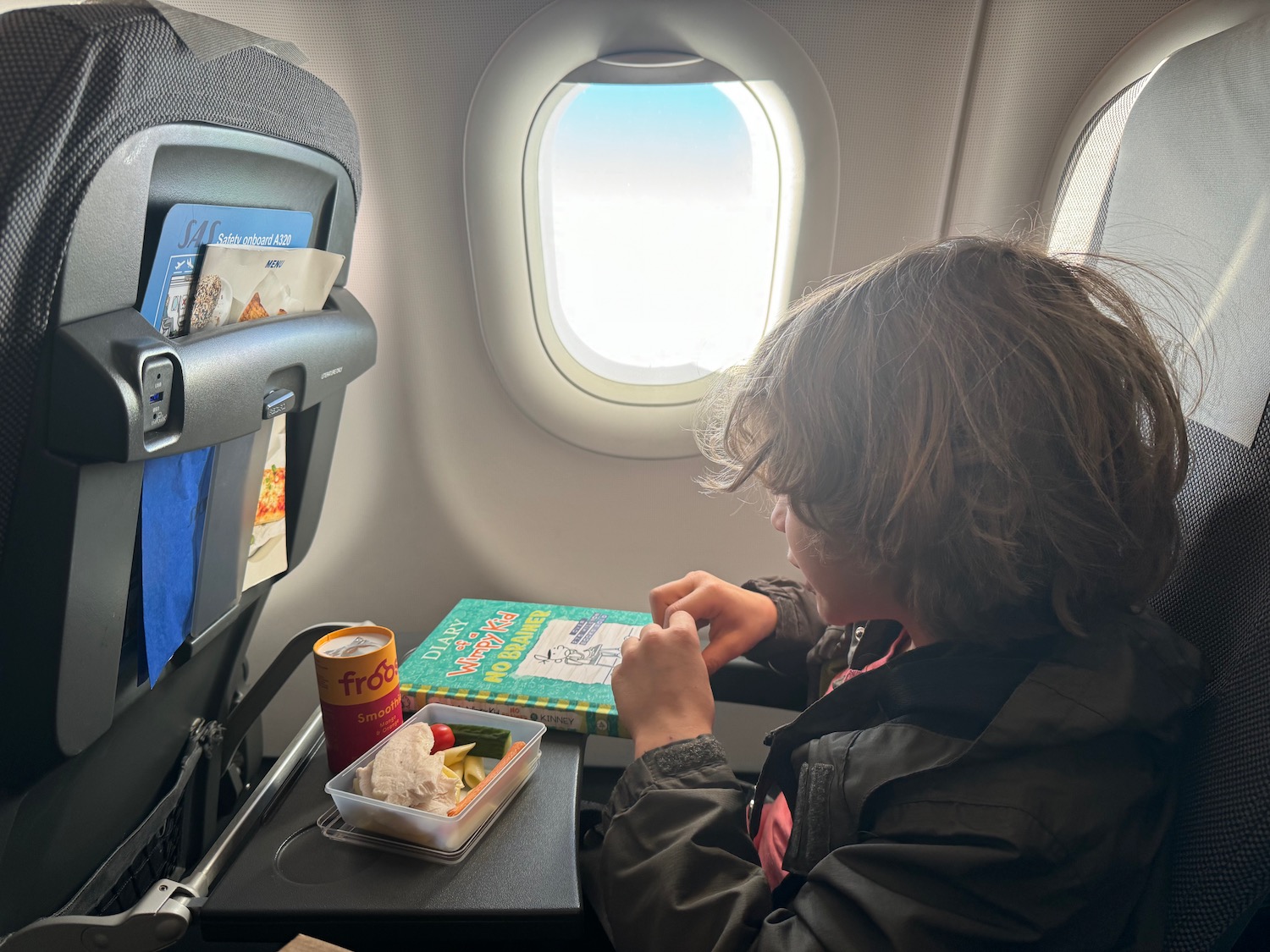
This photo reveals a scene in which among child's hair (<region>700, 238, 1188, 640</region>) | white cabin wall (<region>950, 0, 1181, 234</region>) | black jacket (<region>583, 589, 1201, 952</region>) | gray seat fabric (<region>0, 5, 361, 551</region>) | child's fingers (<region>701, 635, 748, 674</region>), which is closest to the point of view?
gray seat fabric (<region>0, 5, 361, 551</region>)

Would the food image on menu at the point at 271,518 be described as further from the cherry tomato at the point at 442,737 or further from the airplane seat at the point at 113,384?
the cherry tomato at the point at 442,737

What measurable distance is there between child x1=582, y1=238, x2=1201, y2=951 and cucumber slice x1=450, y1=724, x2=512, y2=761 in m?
0.14

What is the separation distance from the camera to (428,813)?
2.61 ft

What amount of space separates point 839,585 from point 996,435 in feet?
0.77

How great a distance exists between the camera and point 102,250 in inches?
24.1

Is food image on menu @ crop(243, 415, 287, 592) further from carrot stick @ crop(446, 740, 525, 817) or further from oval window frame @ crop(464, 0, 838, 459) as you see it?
oval window frame @ crop(464, 0, 838, 459)

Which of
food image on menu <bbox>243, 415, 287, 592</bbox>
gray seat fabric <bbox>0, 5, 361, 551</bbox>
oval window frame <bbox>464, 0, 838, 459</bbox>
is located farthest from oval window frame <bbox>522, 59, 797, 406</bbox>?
gray seat fabric <bbox>0, 5, 361, 551</bbox>

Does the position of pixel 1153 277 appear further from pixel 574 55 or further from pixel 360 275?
pixel 360 275

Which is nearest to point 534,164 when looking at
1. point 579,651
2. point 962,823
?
point 579,651

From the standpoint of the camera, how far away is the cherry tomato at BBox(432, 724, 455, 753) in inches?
35.9

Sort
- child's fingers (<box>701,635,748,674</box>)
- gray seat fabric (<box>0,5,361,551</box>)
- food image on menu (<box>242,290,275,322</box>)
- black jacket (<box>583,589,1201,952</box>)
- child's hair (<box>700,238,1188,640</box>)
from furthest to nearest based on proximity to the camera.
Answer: child's fingers (<box>701,635,748,674</box>)
food image on menu (<box>242,290,275,322</box>)
child's hair (<box>700,238,1188,640</box>)
black jacket (<box>583,589,1201,952</box>)
gray seat fabric (<box>0,5,361,551</box>)

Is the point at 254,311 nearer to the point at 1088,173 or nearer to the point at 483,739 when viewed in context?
the point at 483,739

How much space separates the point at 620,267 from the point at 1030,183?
734 mm

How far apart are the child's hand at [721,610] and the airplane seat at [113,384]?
0.52 meters
